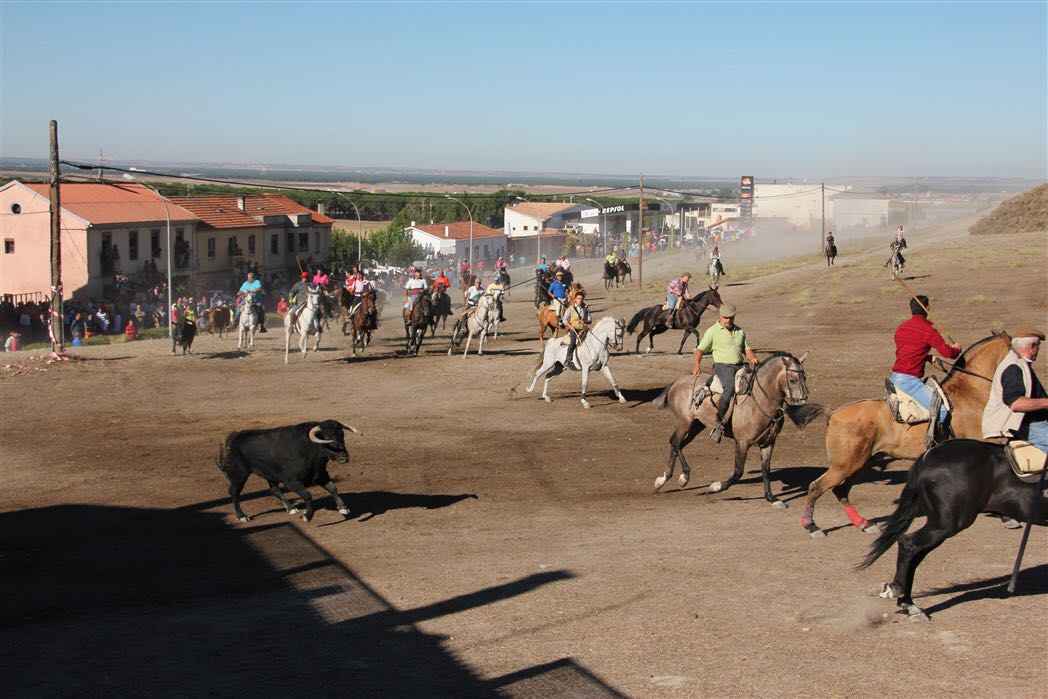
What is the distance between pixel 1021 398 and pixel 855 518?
10.4 feet

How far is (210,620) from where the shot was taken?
10.5 metres

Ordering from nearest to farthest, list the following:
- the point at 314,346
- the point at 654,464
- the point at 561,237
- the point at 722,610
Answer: the point at 722,610 → the point at 654,464 → the point at 314,346 → the point at 561,237

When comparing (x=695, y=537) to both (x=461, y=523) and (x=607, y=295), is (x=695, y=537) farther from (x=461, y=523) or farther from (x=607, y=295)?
Answer: (x=607, y=295)

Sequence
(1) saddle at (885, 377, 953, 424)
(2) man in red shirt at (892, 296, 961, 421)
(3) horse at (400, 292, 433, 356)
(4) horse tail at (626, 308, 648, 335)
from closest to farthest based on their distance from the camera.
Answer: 1. (1) saddle at (885, 377, 953, 424)
2. (2) man in red shirt at (892, 296, 961, 421)
3. (4) horse tail at (626, 308, 648, 335)
4. (3) horse at (400, 292, 433, 356)

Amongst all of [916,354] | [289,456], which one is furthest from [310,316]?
[916,354]

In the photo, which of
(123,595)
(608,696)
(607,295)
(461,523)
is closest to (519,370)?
(461,523)

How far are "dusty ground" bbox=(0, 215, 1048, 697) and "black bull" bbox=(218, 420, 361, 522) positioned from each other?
0.51 m

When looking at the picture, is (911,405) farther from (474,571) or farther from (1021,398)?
(474,571)

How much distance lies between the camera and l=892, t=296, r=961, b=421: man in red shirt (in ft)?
38.7

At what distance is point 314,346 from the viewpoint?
113 feet

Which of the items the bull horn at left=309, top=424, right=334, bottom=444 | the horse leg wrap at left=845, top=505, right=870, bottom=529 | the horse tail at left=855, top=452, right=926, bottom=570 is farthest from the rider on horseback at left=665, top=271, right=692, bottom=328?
the horse tail at left=855, top=452, right=926, bottom=570

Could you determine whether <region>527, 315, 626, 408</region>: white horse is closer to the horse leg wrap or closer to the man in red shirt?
the horse leg wrap

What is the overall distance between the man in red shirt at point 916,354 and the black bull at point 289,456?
21.1 ft

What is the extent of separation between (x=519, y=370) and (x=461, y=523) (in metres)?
13.7
